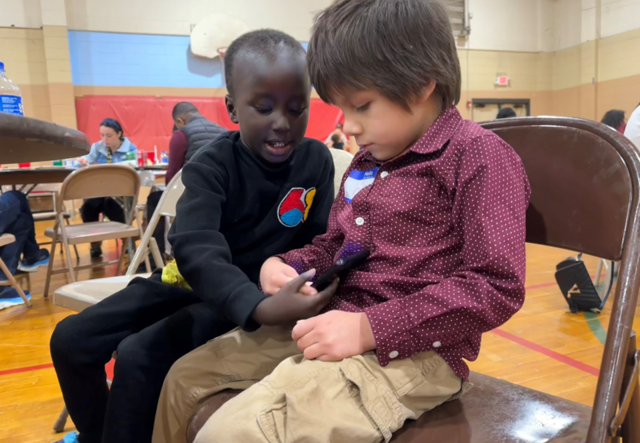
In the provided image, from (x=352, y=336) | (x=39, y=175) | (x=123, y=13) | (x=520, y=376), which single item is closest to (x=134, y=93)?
(x=123, y=13)

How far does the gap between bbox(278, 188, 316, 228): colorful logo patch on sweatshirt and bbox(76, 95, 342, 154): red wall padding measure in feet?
20.7

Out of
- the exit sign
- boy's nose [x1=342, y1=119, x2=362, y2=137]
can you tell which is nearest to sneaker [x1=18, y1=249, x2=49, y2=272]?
boy's nose [x1=342, y1=119, x2=362, y2=137]

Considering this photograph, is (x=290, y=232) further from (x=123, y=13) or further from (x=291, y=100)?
(x=123, y=13)

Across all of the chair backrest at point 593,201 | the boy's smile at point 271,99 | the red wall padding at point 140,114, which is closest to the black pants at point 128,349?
the boy's smile at point 271,99

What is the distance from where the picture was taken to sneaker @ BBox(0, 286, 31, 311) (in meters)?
3.02

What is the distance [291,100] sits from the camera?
99 cm

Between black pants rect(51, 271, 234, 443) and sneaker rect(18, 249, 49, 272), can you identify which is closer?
black pants rect(51, 271, 234, 443)

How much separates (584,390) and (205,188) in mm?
1559

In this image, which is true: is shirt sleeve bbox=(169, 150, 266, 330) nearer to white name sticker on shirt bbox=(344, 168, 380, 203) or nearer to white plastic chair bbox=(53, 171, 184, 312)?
white name sticker on shirt bbox=(344, 168, 380, 203)

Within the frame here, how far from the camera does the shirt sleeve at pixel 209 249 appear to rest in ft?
2.72

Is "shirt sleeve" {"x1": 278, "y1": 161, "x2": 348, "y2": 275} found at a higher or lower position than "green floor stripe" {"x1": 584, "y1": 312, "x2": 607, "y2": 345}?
higher

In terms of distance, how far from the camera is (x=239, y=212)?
1.04 m

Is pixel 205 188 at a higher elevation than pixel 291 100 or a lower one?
lower

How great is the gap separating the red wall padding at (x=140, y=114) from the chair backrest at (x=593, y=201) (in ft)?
21.5
